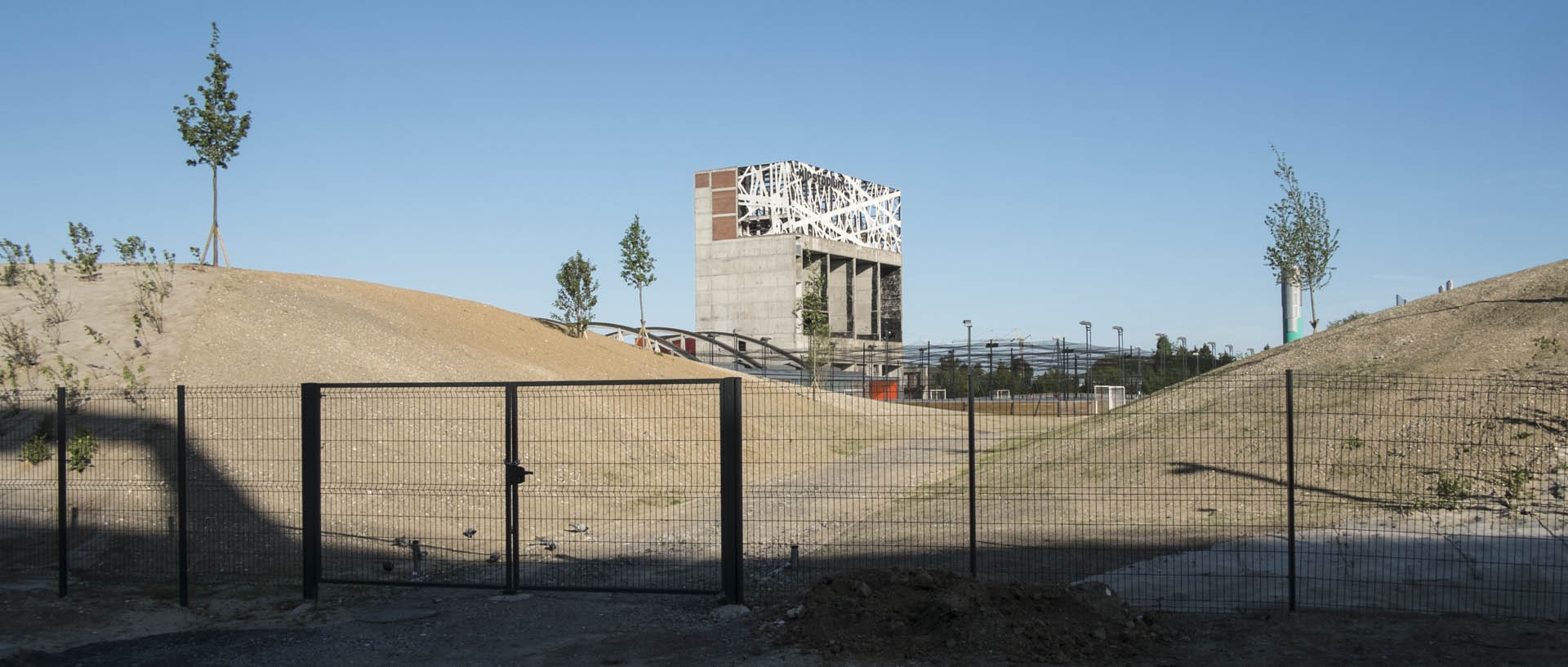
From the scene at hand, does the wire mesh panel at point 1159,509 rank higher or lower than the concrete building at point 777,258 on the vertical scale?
lower

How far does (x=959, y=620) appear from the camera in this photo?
795 cm

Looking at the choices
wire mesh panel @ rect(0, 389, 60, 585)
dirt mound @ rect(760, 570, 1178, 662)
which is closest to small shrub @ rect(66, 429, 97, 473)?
wire mesh panel @ rect(0, 389, 60, 585)

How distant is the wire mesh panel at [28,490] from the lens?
40.3 feet

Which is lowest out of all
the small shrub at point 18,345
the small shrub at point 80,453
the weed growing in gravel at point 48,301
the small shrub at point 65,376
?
the small shrub at point 80,453

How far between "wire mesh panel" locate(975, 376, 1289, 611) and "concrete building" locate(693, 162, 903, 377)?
207 ft

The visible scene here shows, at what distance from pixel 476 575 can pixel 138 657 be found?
3529mm

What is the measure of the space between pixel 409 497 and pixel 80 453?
4782 millimetres

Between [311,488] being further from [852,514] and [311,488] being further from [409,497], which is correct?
[852,514]

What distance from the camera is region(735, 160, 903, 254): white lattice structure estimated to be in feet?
290

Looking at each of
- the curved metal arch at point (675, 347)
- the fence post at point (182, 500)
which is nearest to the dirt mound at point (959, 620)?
the fence post at point (182, 500)

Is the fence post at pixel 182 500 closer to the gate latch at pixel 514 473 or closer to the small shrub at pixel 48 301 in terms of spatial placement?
the gate latch at pixel 514 473

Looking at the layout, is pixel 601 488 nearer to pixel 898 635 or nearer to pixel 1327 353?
pixel 898 635

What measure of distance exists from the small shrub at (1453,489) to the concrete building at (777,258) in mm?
68906

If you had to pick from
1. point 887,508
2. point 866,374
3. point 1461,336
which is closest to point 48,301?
point 887,508
